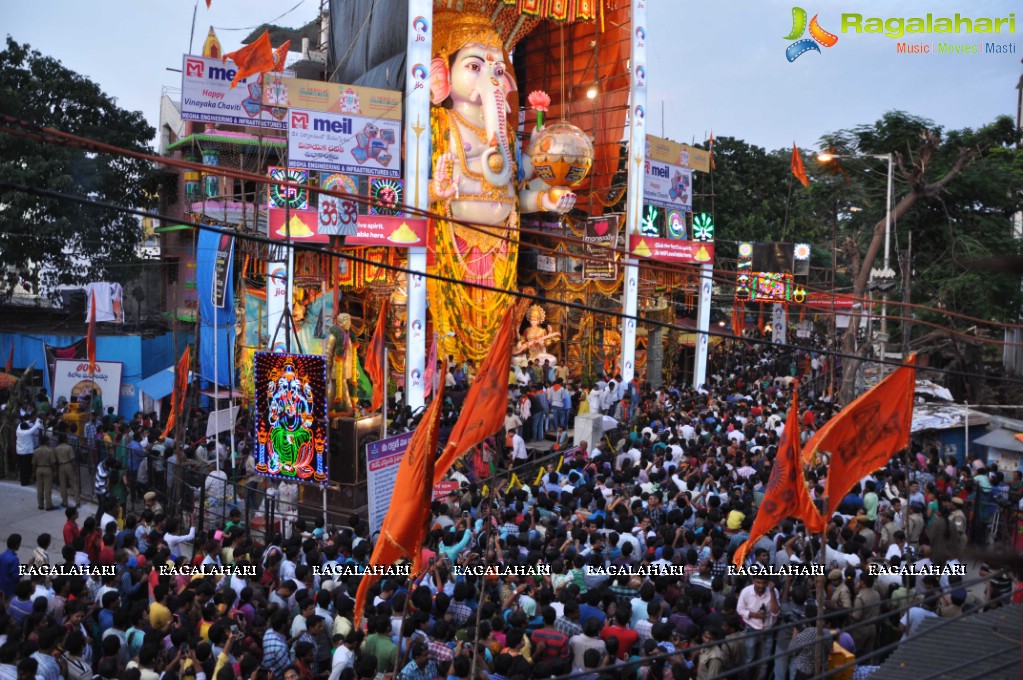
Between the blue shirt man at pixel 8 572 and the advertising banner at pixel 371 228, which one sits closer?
the blue shirt man at pixel 8 572

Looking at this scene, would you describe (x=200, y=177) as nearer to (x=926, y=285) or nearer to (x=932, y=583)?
(x=926, y=285)

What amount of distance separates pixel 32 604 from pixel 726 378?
20115mm

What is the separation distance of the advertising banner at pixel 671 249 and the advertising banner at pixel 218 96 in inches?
345

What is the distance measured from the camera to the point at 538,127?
23234mm

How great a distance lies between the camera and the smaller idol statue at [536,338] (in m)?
23.0

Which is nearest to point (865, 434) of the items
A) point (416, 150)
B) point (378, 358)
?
point (378, 358)

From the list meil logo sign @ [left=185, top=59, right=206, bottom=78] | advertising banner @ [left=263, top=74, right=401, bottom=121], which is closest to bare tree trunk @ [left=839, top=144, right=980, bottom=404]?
advertising banner @ [left=263, top=74, right=401, bottom=121]

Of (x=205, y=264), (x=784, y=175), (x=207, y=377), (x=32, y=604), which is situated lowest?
(x=32, y=604)

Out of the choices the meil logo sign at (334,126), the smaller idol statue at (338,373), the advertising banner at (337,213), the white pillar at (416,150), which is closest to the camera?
the smaller idol statue at (338,373)

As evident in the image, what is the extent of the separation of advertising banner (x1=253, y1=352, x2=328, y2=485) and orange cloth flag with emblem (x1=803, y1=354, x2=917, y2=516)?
5.77m

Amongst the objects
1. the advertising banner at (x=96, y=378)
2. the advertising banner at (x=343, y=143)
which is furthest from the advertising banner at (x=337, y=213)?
the advertising banner at (x=96, y=378)

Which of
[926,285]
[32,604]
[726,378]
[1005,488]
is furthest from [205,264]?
[926,285]

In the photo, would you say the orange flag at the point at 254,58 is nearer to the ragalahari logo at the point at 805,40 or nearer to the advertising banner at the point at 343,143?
the advertising banner at the point at 343,143

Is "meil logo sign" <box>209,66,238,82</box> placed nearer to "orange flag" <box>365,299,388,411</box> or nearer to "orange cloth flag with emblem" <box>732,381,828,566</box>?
"orange flag" <box>365,299,388,411</box>
